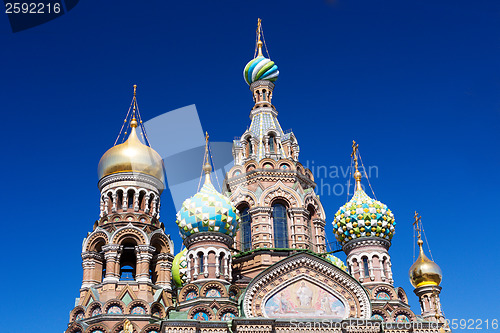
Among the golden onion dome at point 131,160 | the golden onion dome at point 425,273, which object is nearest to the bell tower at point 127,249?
the golden onion dome at point 131,160

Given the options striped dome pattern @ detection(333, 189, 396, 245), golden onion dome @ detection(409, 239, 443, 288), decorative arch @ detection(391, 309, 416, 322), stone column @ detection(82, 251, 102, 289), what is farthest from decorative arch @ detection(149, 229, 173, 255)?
golden onion dome @ detection(409, 239, 443, 288)

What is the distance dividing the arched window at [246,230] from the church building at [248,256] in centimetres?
5

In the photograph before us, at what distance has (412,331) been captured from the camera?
67.5 feet

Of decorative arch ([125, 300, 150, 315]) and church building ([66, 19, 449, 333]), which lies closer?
church building ([66, 19, 449, 333])

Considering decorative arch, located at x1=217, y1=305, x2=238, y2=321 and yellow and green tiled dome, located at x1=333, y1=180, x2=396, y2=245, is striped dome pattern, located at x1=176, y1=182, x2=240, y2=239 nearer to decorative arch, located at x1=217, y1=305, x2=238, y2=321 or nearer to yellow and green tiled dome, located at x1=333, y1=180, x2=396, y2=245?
decorative arch, located at x1=217, y1=305, x2=238, y2=321

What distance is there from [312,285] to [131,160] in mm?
8619

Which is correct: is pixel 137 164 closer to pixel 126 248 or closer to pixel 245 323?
pixel 126 248

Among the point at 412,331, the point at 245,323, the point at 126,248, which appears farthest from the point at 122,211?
the point at 412,331

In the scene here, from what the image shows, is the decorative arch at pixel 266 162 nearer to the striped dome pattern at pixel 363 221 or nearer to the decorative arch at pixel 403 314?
the striped dome pattern at pixel 363 221

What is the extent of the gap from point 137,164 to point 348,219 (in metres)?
8.22

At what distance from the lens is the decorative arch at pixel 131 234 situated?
2325 centimetres

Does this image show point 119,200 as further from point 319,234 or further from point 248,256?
point 319,234

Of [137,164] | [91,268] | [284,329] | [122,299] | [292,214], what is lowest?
[284,329]

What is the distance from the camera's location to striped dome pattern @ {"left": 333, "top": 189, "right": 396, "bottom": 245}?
2253cm
